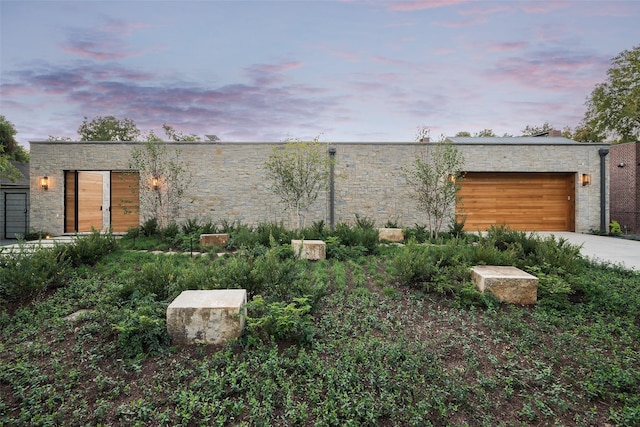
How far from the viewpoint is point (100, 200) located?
12570 millimetres

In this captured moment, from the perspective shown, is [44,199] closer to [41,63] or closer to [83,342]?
[41,63]

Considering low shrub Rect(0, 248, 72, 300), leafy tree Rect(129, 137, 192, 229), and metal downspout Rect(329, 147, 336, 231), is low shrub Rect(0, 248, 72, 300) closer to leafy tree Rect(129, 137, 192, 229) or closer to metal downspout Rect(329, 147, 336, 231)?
leafy tree Rect(129, 137, 192, 229)

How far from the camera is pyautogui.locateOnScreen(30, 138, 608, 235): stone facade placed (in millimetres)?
10648

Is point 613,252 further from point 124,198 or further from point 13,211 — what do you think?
point 13,211

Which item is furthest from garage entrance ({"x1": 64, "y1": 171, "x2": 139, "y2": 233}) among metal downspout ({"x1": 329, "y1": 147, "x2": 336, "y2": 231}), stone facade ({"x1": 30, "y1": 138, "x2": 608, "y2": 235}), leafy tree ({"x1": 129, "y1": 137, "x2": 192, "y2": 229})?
metal downspout ({"x1": 329, "y1": 147, "x2": 336, "y2": 231})

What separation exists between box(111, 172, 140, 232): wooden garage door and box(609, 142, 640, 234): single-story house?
18629mm

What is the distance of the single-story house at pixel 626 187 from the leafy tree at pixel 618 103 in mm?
9488

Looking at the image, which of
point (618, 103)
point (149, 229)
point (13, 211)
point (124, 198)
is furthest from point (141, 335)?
point (618, 103)

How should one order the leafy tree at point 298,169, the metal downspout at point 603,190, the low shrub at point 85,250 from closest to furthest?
the low shrub at point 85,250
the leafy tree at point 298,169
the metal downspout at point 603,190

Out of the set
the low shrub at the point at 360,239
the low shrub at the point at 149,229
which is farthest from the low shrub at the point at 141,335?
the low shrub at the point at 149,229

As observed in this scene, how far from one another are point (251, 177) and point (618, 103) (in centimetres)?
2458

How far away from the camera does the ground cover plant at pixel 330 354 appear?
1.91m

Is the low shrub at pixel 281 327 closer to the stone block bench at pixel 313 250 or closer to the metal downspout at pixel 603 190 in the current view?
the stone block bench at pixel 313 250

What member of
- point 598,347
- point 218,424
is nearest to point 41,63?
point 218,424
